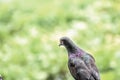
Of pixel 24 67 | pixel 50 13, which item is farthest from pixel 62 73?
pixel 50 13

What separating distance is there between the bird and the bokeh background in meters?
4.35

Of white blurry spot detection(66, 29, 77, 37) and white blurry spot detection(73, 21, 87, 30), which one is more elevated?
white blurry spot detection(66, 29, 77, 37)

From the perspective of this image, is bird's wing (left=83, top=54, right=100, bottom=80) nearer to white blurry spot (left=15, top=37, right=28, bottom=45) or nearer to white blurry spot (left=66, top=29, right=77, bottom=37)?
white blurry spot (left=15, top=37, right=28, bottom=45)

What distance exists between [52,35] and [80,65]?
6854 millimetres

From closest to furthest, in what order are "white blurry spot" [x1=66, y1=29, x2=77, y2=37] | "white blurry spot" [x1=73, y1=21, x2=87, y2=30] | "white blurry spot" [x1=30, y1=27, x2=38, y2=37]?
"white blurry spot" [x1=66, y1=29, x2=77, y2=37] < "white blurry spot" [x1=30, y1=27, x2=38, y2=37] < "white blurry spot" [x1=73, y1=21, x2=87, y2=30]

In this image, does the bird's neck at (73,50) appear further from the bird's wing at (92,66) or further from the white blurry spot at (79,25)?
the white blurry spot at (79,25)

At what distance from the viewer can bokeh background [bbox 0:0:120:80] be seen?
8266mm

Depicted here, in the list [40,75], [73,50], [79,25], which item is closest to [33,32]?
[79,25]

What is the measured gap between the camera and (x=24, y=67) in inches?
330

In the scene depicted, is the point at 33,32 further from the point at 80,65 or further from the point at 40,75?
the point at 80,65

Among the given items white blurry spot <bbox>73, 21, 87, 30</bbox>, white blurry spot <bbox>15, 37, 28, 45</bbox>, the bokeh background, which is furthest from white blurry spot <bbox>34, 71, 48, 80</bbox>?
white blurry spot <bbox>73, 21, 87, 30</bbox>

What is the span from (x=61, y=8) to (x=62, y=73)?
2522mm

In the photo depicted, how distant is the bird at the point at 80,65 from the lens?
261 centimetres

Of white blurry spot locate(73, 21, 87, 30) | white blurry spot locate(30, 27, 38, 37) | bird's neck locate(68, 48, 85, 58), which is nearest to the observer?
bird's neck locate(68, 48, 85, 58)
